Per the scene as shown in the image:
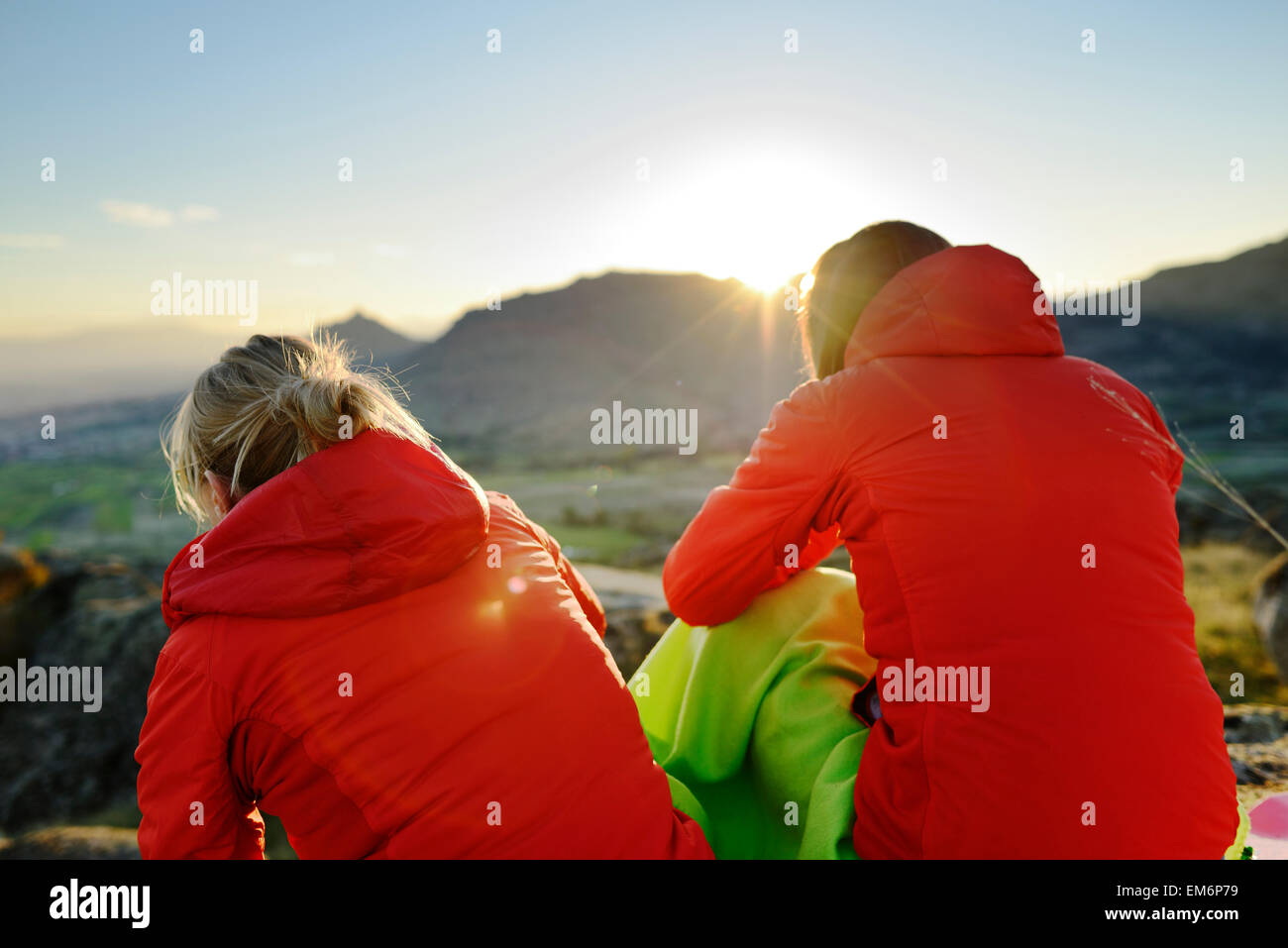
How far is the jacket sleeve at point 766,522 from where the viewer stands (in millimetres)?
1844

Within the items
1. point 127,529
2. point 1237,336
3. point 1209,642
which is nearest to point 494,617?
point 1209,642

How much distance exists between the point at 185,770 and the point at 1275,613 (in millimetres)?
6376

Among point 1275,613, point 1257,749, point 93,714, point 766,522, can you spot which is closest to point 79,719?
point 93,714

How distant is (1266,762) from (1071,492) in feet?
8.36

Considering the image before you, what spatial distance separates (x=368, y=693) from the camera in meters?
1.43

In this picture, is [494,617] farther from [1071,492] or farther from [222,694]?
[1071,492]

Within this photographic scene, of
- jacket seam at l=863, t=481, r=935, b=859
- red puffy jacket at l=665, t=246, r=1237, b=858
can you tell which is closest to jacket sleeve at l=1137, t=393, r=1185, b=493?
red puffy jacket at l=665, t=246, r=1237, b=858

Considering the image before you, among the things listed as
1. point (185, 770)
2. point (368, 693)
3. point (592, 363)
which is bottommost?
point (185, 770)

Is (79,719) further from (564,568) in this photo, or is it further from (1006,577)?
(1006,577)

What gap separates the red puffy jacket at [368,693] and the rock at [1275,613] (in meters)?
5.55

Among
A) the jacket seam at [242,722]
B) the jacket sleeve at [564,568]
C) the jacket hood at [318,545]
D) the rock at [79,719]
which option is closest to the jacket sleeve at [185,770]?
the jacket seam at [242,722]

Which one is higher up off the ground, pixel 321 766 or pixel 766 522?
pixel 766 522

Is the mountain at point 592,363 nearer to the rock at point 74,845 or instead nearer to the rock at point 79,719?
the rock at point 79,719
